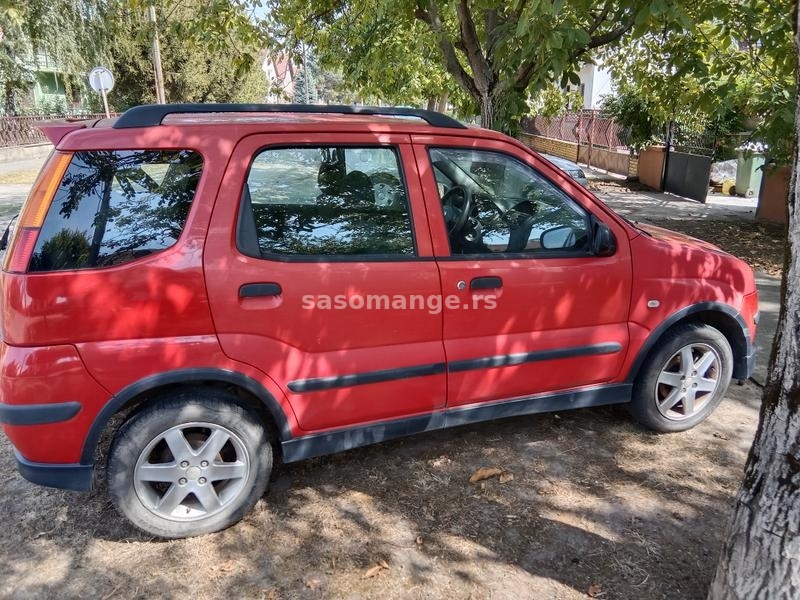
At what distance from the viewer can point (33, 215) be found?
2.52 meters

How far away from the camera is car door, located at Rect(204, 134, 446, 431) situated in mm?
2682

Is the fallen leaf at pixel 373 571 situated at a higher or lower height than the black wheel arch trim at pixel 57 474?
lower

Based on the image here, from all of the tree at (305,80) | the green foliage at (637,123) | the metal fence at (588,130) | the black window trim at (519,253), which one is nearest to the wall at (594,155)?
the metal fence at (588,130)

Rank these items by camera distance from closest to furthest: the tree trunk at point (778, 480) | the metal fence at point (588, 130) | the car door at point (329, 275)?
the tree trunk at point (778, 480) → the car door at point (329, 275) → the metal fence at point (588, 130)

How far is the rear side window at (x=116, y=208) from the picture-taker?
8.20 feet

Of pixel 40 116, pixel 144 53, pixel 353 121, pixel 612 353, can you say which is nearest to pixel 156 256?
pixel 353 121

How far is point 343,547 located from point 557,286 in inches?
65.1

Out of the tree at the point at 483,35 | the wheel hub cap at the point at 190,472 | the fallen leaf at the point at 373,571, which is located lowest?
the fallen leaf at the point at 373,571

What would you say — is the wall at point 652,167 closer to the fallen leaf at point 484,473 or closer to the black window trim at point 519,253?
the black window trim at point 519,253

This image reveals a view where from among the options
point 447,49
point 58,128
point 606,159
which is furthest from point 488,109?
point 606,159

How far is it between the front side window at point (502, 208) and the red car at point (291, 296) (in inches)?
0.4

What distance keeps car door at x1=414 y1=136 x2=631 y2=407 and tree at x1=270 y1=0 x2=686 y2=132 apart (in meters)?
1.15

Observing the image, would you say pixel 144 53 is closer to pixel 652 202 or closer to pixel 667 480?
pixel 652 202

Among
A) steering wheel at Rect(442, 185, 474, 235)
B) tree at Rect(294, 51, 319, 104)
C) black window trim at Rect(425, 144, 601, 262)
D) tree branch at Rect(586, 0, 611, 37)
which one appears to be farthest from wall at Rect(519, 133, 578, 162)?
steering wheel at Rect(442, 185, 474, 235)
